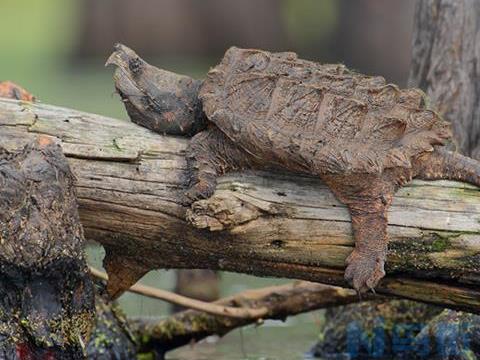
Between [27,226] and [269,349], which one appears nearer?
[27,226]

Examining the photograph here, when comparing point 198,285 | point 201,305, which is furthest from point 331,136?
point 198,285

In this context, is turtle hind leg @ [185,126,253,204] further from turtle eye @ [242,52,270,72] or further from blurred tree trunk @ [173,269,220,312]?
blurred tree trunk @ [173,269,220,312]

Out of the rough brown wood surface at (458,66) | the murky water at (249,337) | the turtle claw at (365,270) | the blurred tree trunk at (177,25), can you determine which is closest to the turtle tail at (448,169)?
the turtle claw at (365,270)

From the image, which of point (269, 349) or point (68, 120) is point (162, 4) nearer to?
point (269, 349)

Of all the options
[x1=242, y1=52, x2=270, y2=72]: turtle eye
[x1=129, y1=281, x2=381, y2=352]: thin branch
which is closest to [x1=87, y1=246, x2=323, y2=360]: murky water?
[x1=129, y1=281, x2=381, y2=352]: thin branch

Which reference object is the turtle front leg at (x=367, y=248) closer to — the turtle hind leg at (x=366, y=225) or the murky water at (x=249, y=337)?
the turtle hind leg at (x=366, y=225)

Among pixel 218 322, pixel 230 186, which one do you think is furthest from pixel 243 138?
pixel 218 322

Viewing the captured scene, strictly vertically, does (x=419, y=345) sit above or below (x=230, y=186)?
below
